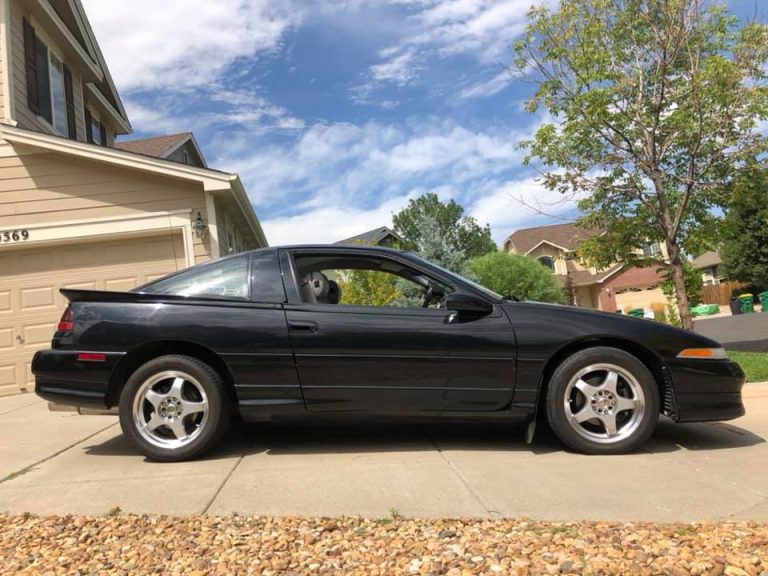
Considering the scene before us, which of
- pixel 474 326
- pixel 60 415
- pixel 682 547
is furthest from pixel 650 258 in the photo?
pixel 60 415

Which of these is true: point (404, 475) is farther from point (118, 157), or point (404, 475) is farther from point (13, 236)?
point (13, 236)

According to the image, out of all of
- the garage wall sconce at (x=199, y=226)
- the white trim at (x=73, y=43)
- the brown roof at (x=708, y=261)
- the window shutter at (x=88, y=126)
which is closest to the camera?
the garage wall sconce at (x=199, y=226)

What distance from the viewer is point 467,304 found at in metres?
4.02

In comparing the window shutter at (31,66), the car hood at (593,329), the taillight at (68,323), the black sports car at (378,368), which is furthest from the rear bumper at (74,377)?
the window shutter at (31,66)

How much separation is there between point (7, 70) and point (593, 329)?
30.3ft

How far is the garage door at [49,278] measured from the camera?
28.3ft

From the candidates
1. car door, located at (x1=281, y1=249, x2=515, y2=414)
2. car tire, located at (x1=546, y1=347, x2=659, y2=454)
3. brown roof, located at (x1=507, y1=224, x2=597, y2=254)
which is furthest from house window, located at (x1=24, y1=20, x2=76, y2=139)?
brown roof, located at (x1=507, y1=224, x2=597, y2=254)

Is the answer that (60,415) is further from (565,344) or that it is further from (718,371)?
(718,371)

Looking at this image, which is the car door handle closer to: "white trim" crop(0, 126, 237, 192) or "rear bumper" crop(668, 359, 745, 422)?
"rear bumper" crop(668, 359, 745, 422)

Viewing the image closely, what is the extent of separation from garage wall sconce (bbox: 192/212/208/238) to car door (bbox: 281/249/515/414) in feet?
17.5

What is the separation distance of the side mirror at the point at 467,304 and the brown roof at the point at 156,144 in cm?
1346

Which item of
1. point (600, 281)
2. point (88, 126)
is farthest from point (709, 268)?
point (88, 126)

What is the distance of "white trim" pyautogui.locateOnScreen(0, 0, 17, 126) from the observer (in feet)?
29.2

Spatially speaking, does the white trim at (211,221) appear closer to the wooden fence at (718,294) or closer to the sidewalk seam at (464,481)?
the sidewalk seam at (464,481)
